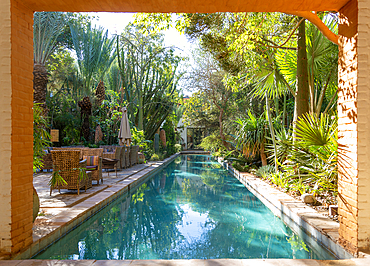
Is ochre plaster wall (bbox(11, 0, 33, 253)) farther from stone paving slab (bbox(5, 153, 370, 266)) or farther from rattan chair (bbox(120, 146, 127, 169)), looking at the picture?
rattan chair (bbox(120, 146, 127, 169))

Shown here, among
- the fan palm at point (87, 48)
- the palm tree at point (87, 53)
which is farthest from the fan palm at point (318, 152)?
the fan palm at point (87, 48)

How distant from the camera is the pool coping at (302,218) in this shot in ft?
10.6

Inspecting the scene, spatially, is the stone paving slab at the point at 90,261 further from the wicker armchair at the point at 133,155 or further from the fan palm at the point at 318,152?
the wicker armchair at the point at 133,155

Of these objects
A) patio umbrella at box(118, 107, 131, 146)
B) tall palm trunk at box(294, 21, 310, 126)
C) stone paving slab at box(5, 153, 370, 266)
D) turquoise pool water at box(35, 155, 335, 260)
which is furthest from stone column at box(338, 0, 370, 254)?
patio umbrella at box(118, 107, 131, 146)

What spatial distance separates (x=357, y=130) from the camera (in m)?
2.93

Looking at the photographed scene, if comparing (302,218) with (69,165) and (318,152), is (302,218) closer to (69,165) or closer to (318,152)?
(318,152)

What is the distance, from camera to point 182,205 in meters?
6.00

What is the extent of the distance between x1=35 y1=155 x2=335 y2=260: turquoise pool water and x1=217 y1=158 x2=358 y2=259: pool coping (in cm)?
13

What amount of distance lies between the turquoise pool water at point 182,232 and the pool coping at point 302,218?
0.13 m

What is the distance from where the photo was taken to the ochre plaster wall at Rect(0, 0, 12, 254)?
2.82m

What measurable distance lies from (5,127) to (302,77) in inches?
239

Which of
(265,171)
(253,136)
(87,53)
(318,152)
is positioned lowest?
(265,171)

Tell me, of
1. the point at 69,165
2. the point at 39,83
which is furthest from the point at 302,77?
the point at 39,83

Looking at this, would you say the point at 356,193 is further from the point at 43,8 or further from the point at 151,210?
the point at 43,8
